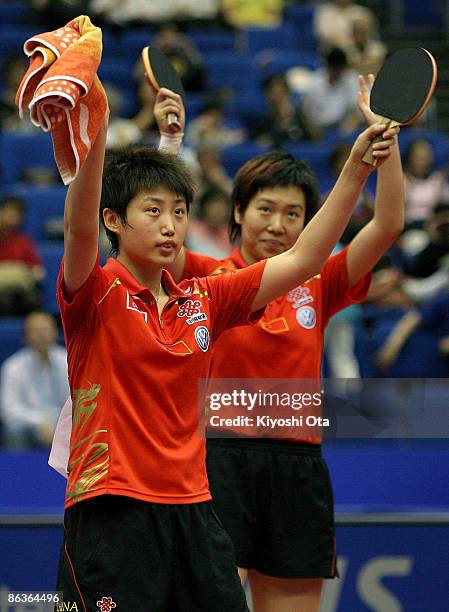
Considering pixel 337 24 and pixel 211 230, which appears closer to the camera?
pixel 211 230

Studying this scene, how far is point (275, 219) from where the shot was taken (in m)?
3.11

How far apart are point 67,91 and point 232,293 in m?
0.75

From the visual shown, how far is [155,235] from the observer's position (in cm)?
247

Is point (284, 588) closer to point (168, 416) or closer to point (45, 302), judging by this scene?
point (168, 416)

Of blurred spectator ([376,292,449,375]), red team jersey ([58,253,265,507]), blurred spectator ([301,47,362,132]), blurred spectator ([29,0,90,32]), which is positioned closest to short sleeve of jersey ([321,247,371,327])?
red team jersey ([58,253,265,507])

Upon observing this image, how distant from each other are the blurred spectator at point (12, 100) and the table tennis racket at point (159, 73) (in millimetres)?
5294

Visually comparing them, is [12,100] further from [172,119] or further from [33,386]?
[172,119]

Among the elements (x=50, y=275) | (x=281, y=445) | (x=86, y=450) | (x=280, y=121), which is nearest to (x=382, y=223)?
(x=281, y=445)

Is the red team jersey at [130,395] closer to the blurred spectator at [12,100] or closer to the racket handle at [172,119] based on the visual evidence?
the racket handle at [172,119]

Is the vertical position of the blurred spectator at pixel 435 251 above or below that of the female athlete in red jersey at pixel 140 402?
above

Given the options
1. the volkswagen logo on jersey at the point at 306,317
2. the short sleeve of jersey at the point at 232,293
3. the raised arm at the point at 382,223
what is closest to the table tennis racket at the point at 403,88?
the raised arm at the point at 382,223

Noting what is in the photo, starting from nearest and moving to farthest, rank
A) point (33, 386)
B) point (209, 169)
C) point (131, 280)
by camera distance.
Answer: point (131, 280), point (33, 386), point (209, 169)

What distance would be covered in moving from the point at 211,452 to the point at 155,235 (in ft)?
2.77

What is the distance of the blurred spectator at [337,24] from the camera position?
9.98 m
